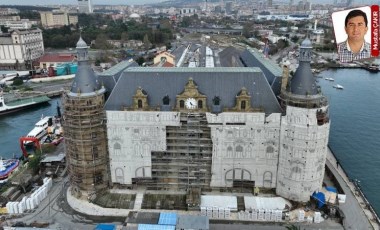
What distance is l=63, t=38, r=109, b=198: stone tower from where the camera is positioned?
55.0 metres

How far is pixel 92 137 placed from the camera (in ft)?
185

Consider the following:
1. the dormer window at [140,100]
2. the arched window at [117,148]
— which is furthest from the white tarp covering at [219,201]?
the dormer window at [140,100]

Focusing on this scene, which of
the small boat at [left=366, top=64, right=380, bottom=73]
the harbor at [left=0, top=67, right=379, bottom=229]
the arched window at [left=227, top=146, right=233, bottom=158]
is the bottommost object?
the harbor at [left=0, top=67, right=379, bottom=229]

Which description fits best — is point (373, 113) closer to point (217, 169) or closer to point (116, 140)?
point (217, 169)

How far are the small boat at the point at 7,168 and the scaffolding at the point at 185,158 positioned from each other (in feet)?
99.4

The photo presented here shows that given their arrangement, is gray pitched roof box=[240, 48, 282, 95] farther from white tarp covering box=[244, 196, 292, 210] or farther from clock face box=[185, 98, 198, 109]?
white tarp covering box=[244, 196, 292, 210]

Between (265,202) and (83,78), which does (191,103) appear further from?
(265,202)

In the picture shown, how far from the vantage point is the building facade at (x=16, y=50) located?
171m

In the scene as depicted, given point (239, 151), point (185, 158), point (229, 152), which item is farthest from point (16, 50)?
point (239, 151)

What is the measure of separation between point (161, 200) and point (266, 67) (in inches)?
1227

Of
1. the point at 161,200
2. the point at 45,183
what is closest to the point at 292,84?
the point at 161,200

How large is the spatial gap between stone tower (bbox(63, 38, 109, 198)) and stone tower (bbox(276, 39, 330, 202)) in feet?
94.9

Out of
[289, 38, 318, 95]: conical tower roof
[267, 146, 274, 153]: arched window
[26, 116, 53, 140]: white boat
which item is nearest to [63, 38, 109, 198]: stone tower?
[267, 146, 274, 153]: arched window

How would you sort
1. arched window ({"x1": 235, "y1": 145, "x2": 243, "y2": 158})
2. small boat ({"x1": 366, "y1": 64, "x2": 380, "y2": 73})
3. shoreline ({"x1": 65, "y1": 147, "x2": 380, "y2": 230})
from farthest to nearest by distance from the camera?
1. small boat ({"x1": 366, "y1": 64, "x2": 380, "y2": 73})
2. arched window ({"x1": 235, "y1": 145, "x2": 243, "y2": 158})
3. shoreline ({"x1": 65, "y1": 147, "x2": 380, "y2": 230})
